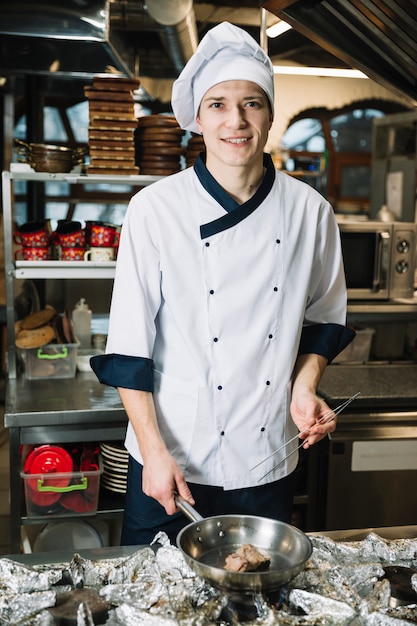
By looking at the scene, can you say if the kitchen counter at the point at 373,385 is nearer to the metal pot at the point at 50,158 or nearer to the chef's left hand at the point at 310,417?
the chef's left hand at the point at 310,417

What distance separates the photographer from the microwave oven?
3.22m

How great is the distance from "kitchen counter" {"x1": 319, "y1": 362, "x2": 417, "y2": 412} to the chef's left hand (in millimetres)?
981

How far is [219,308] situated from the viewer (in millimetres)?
1663

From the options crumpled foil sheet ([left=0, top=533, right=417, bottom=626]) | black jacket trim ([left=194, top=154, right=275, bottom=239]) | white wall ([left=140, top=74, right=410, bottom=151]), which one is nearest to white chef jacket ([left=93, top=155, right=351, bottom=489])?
black jacket trim ([left=194, top=154, right=275, bottom=239])

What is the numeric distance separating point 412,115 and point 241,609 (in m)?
3.88

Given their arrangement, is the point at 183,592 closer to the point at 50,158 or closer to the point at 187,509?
the point at 187,509

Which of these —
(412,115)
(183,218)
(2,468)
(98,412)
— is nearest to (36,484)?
(98,412)

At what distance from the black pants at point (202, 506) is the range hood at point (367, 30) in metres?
1.06

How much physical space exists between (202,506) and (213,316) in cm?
46

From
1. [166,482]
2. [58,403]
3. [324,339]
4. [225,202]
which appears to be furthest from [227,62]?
[58,403]

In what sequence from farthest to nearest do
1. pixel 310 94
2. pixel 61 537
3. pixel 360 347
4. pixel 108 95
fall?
pixel 310 94
pixel 360 347
pixel 108 95
pixel 61 537

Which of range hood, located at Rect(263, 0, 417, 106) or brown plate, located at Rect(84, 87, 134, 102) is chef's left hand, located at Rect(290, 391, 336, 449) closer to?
range hood, located at Rect(263, 0, 417, 106)

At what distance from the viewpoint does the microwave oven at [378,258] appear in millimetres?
3217

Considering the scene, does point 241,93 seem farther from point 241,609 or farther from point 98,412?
point 98,412
